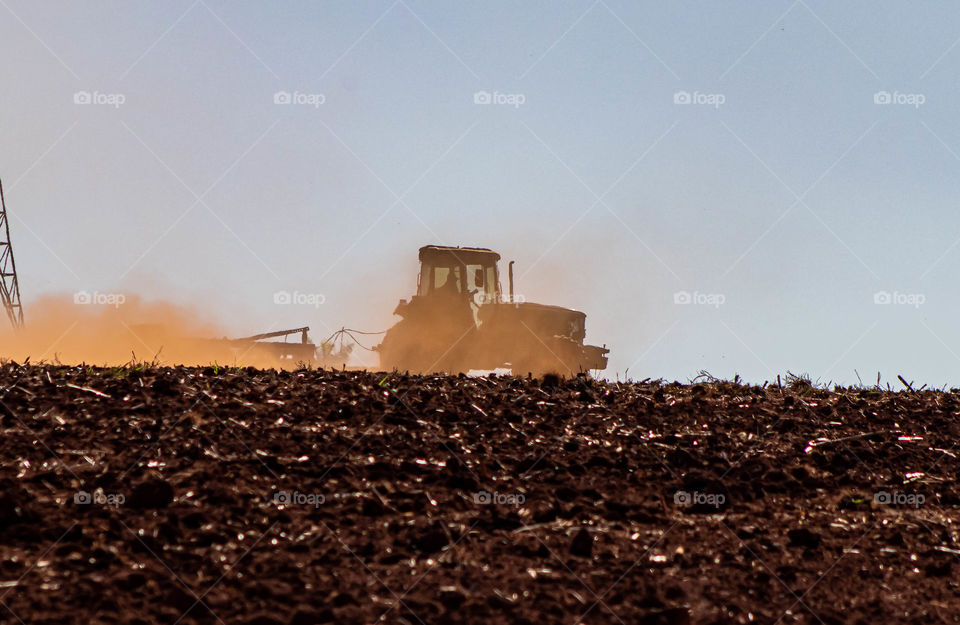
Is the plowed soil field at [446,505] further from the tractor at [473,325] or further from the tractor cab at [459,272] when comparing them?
the tractor cab at [459,272]

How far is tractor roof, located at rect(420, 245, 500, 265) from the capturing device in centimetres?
1814

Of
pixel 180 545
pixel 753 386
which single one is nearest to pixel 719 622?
pixel 180 545

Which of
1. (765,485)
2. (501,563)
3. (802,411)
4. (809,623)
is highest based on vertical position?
(802,411)

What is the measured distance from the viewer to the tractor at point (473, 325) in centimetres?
1784

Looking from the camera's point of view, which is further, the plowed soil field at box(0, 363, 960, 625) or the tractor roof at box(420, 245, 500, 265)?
the tractor roof at box(420, 245, 500, 265)

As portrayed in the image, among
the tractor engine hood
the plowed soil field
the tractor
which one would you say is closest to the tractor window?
the tractor

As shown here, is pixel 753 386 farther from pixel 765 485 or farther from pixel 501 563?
pixel 501 563

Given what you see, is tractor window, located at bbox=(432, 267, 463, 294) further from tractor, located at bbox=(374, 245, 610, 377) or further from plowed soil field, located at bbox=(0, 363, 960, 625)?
plowed soil field, located at bbox=(0, 363, 960, 625)

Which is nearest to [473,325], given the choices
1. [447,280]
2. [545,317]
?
[447,280]

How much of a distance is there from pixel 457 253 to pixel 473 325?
1.65m

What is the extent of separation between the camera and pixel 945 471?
21.0 ft

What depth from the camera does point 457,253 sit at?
59.6 ft

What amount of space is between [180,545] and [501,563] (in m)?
1.62

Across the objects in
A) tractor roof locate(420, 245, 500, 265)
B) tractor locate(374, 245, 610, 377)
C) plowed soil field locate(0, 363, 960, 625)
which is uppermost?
tractor roof locate(420, 245, 500, 265)
